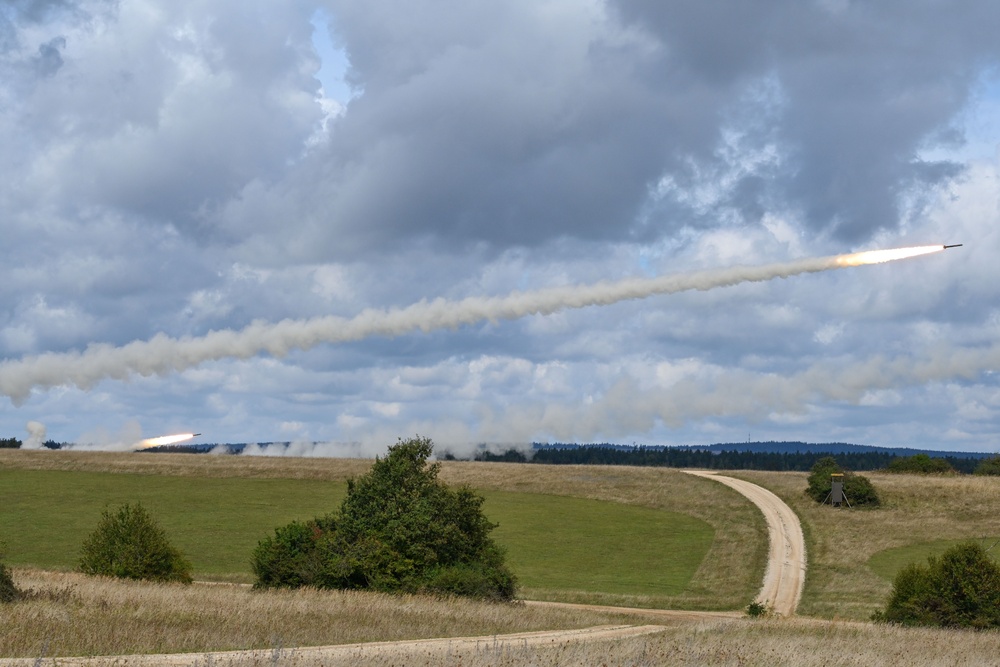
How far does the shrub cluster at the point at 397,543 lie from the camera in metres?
46.5

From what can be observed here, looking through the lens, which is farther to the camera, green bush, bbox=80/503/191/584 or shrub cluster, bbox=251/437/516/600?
green bush, bbox=80/503/191/584

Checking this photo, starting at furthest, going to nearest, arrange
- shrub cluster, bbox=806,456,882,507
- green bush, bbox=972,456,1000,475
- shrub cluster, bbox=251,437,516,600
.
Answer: green bush, bbox=972,456,1000,475 → shrub cluster, bbox=806,456,882,507 → shrub cluster, bbox=251,437,516,600

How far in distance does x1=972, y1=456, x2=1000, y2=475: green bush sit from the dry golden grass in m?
31.5

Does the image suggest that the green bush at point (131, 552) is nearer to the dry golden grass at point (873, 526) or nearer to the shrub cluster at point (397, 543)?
the shrub cluster at point (397, 543)

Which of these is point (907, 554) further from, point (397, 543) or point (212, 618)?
point (212, 618)

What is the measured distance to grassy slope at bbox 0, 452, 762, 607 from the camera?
66.1m

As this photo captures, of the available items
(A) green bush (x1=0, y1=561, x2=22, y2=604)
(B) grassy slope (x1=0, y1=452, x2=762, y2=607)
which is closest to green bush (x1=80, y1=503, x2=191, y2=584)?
(A) green bush (x1=0, y1=561, x2=22, y2=604)

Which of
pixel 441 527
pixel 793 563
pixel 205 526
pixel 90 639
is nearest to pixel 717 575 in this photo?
pixel 793 563

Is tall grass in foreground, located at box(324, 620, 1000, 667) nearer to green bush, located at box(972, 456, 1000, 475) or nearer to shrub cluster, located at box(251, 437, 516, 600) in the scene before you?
shrub cluster, located at box(251, 437, 516, 600)

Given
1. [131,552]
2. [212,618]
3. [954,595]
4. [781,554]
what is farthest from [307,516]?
[212,618]

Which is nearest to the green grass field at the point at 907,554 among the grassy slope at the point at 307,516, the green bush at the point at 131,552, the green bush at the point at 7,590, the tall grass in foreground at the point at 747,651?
the grassy slope at the point at 307,516

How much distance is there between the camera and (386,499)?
48.8 meters

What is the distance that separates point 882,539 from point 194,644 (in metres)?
68.2

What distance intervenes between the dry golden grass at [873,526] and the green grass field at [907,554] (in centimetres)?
78
